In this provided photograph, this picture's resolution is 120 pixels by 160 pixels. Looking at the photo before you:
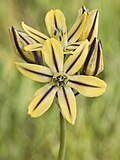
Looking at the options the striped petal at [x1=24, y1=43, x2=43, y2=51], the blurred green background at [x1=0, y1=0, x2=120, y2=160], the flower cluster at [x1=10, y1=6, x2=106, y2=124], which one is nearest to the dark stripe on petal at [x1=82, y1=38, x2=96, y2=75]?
the flower cluster at [x1=10, y1=6, x2=106, y2=124]

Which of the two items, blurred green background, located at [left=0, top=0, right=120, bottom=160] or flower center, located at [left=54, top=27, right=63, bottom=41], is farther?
blurred green background, located at [left=0, top=0, right=120, bottom=160]

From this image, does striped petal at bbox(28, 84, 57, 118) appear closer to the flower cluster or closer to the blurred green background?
the flower cluster

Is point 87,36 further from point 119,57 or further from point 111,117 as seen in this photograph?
point 119,57

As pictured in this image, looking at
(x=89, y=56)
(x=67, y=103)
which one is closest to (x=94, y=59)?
(x=89, y=56)

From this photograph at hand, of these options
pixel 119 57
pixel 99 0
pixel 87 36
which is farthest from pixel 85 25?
pixel 99 0

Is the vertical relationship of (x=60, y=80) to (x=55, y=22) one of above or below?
below

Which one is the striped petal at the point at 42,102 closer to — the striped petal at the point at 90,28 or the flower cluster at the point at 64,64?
the flower cluster at the point at 64,64

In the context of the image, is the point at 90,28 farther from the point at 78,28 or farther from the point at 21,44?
the point at 21,44

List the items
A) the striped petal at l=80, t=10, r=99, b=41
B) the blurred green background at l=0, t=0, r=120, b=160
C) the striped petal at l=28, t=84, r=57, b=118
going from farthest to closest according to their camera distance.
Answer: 1. the blurred green background at l=0, t=0, r=120, b=160
2. the striped petal at l=80, t=10, r=99, b=41
3. the striped petal at l=28, t=84, r=57, b=118

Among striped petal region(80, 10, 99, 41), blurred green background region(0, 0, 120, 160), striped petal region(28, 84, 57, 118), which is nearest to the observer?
striped petal region(28, 84, 57, 118)
